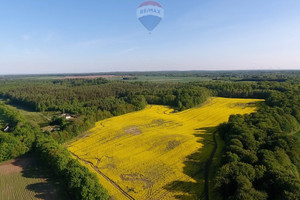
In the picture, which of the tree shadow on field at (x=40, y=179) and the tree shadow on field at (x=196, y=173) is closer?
the tree shadow on field at (x=196, y=173)

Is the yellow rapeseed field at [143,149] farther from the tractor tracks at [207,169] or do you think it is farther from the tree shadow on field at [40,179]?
the tree shadow on field at [40,179]

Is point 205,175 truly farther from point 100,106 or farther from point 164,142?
point 100,106

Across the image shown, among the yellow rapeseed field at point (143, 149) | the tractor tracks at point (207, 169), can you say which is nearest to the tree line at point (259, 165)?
the tractor tracks at point (207, 169)

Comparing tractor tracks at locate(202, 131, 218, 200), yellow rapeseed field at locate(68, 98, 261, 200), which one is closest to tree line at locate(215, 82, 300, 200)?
tractor tracks at locate(202, 131, 218, 200)

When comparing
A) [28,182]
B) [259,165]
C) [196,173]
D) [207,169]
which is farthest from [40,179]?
[259,165]

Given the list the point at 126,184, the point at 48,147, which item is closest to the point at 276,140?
the point at 126,184

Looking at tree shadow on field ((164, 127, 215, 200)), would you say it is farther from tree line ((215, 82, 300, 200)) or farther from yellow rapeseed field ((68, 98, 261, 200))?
tree line ((215, 82, 300, 200))

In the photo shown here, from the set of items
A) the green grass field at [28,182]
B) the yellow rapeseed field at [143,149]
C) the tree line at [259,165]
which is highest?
the tree line at [259,165]
